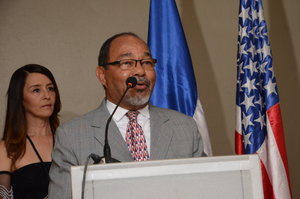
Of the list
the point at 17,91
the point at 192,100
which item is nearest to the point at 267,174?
the point at 192,100

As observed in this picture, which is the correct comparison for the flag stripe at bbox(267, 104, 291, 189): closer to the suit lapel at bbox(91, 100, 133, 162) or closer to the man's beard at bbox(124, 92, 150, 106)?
the man's beard at bbox(124, 92, 150, 106)

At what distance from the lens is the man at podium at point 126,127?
1709 millimetres

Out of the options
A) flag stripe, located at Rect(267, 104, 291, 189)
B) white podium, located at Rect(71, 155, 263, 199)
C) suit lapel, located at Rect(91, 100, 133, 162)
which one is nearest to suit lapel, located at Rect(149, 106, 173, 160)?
suit lapel, located at Rect(91, 100, 133, 162)

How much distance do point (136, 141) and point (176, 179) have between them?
0.79 m

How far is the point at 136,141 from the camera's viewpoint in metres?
1.79

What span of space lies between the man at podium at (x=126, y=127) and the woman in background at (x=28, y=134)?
0.73 metres

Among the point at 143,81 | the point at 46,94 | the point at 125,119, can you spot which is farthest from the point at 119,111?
the point at 46,94

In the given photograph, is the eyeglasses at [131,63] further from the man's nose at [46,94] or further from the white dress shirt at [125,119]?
the man's nose at [46,94]

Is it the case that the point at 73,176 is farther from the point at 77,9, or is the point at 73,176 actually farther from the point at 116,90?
the point at 77,9

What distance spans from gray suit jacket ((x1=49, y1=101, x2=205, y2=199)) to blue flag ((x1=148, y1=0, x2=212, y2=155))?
2.48 feet

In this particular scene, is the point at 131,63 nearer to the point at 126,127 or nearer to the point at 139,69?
Result: the point at 139,69

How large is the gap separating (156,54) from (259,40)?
2.13 ft

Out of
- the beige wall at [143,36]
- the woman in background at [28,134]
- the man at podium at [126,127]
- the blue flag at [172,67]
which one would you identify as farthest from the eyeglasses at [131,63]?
the beige wall at [143,36]

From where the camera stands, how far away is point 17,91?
263 centimetres
